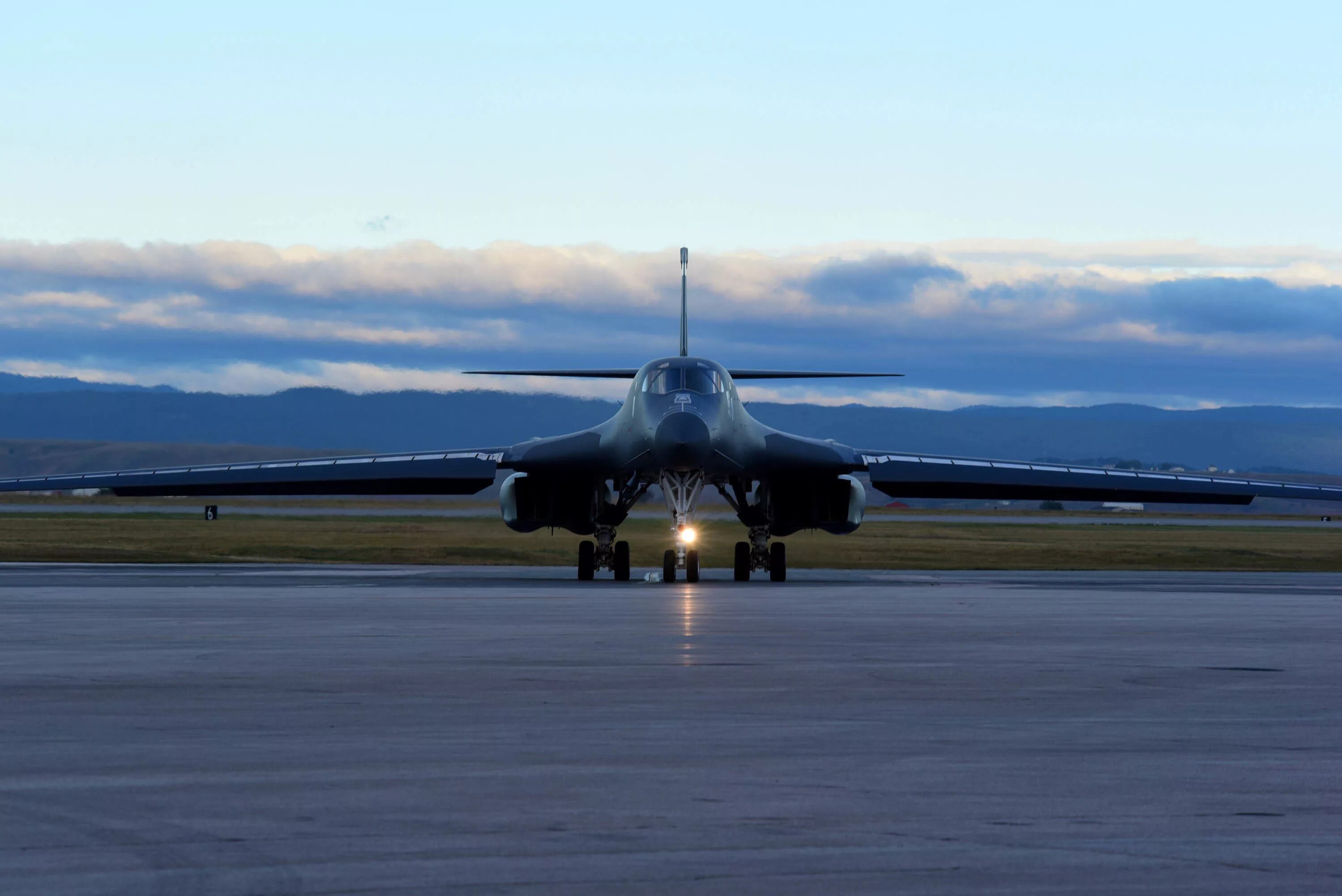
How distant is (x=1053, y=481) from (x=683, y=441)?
979cm

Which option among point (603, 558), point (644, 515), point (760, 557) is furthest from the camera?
point (644, 515)

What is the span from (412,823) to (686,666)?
5468mm

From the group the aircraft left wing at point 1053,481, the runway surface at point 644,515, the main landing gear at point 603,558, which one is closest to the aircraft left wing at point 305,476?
the main landing gear at point 603,558

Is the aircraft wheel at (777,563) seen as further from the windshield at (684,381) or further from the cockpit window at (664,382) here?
the cockpit window at (664,382)

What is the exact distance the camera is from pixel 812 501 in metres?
28.3

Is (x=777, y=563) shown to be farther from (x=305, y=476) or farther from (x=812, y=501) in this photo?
(x=305, y=476)

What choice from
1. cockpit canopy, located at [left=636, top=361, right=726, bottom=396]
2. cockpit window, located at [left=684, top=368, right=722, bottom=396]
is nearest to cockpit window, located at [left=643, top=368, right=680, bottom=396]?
cockpit canopy, located at [left=636, top=361, right=726, bottom=396]

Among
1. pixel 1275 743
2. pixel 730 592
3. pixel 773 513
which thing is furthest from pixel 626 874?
pixel 773 513

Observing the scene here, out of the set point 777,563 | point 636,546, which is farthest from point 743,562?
point 636,546

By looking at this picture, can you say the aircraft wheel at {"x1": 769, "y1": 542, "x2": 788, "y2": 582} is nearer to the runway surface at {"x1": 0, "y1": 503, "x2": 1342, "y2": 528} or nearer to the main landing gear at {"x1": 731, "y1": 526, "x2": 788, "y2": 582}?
the main landing gear at {"x1": 731, "y1": 526, "x2": 788, "y2": 582}

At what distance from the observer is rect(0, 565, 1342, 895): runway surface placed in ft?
15.2

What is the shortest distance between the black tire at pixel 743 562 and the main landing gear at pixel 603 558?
182 centimetres

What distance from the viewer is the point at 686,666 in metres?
10.6

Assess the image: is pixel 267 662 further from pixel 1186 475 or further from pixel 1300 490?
pixel 1186 475
